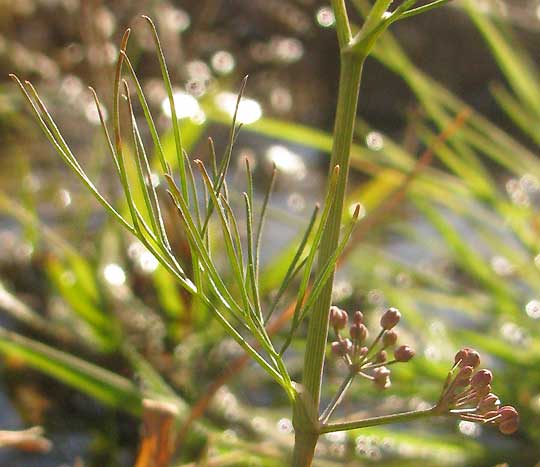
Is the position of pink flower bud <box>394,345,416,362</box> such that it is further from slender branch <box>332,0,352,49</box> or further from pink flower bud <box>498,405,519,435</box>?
slender branch <box>332,0,352,49</box>

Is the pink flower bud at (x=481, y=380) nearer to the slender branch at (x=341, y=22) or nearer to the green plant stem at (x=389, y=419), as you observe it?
Answer: the green plant stem at (x=389, y=419)

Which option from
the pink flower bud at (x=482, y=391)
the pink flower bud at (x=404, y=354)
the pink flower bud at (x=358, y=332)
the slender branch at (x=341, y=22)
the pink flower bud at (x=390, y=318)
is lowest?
the pink flower bud at (x=482, y=391)

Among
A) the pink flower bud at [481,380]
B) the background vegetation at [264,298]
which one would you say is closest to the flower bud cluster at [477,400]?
the pink flower bud at [481,380]

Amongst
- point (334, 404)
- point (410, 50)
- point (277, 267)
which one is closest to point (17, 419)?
point (277, 267)

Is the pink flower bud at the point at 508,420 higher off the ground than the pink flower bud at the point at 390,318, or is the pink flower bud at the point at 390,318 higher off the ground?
the pink flower bud at the point at 390,318

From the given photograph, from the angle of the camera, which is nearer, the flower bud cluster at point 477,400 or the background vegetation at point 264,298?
the flower bud cluster at point 477,400

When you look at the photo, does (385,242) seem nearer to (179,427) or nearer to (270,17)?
(179,427)

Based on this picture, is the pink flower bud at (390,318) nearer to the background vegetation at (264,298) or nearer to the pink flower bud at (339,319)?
the pink flower bud at (339,319)

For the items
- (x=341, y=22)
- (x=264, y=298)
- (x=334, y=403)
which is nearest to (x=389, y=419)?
(x=334, y=403)

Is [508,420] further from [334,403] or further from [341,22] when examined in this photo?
[341,22]
